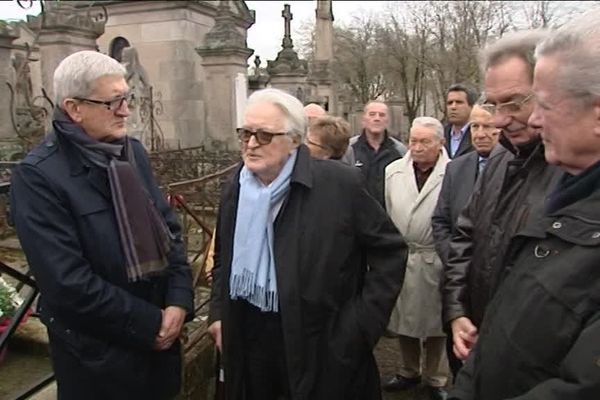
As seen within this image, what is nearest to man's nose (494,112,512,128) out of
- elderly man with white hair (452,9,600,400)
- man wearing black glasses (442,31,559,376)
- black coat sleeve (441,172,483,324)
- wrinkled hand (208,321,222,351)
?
man wearing black glasses (442,31,559,376)

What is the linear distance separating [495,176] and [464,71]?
1173 inches

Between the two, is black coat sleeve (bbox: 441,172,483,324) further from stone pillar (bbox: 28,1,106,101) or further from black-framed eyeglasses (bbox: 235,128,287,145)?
stone pillar (bbox: 28,1,106,101)

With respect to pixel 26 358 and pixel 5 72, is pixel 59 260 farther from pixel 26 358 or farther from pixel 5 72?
pixel 5 72

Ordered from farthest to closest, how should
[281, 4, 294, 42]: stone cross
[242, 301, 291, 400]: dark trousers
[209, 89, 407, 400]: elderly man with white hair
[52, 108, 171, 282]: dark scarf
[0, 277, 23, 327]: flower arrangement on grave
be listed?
1. [281, 4, 294, 42]: stone cross
2. [0, 277, 23, 327]: flower arrangement on grave
3. [242, 301, 291, 400]: dark trousers
4. [209, 89, 407, 400]: elderly man with white hair
5. [52, 108, 171, 282]: dark scarf

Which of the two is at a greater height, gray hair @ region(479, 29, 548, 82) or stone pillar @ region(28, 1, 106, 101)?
stone pillar @ region(28, 1, 106, 101)

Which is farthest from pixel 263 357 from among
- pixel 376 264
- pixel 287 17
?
pixel 287 17

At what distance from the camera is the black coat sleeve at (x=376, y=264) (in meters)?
2.50

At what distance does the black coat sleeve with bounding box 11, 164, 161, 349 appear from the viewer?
7.12ft

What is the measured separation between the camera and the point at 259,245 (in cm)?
245

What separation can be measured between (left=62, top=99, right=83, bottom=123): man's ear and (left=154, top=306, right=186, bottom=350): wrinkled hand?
946 millimetres

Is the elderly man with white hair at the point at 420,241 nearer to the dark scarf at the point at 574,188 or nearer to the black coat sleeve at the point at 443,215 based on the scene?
the black coat sleeve at the point at 443,215

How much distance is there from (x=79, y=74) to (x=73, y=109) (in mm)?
Result: 153

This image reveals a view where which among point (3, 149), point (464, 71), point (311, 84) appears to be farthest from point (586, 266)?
point (464, 71)

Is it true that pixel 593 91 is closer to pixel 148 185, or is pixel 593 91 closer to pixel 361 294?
pixel 361 294
